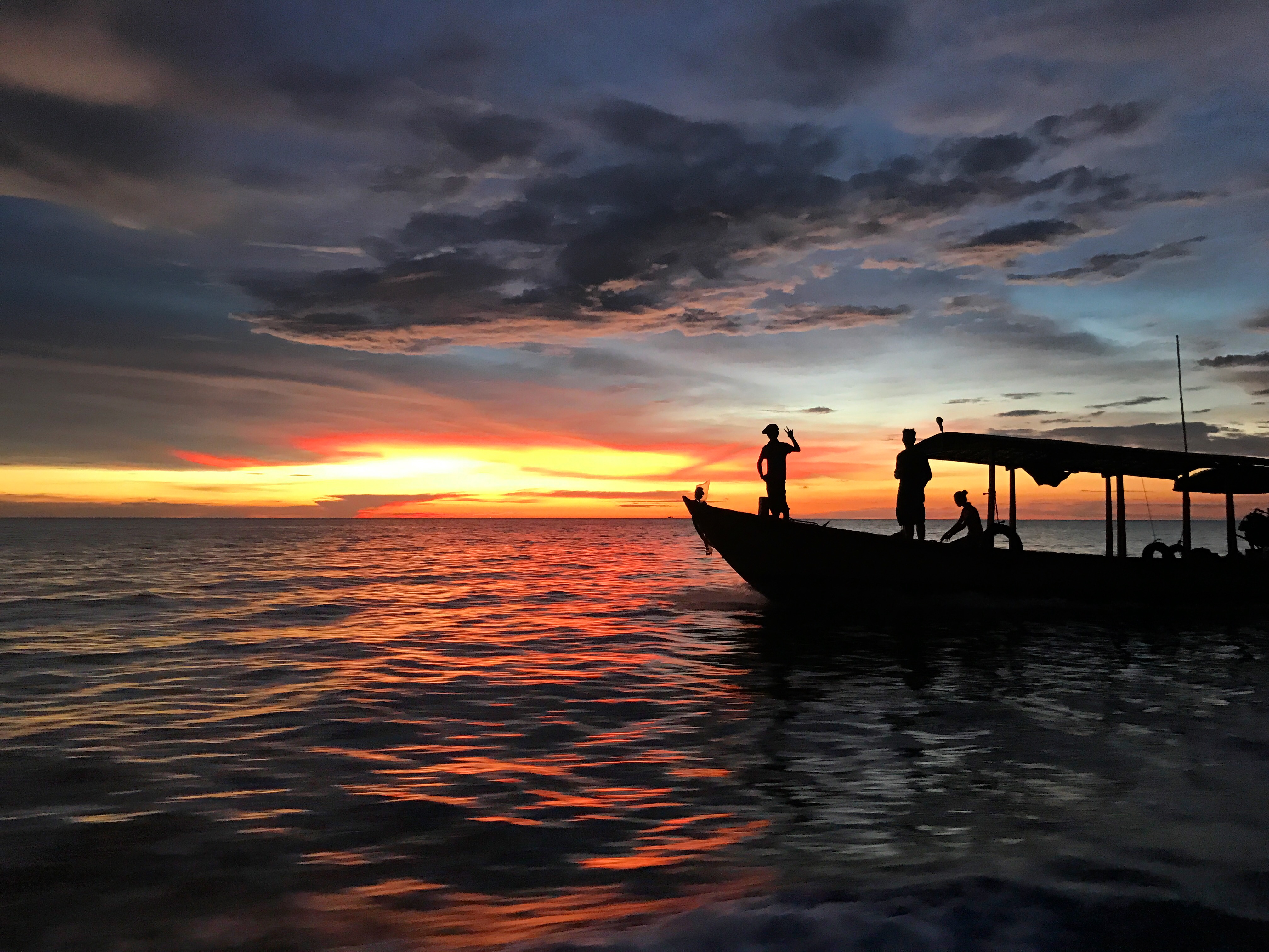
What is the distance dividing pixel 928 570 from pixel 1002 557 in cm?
163

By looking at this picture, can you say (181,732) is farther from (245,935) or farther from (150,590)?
(150,590)

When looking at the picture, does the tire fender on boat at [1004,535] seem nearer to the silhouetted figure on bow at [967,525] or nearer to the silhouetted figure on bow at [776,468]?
the silhouetted figure on bow at [967,525]

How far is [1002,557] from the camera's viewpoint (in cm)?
1647

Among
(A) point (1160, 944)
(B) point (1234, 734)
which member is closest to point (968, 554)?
(B) point (1234, 734)

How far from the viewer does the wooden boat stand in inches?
641

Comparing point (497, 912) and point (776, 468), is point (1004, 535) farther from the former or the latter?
point (497, 912)

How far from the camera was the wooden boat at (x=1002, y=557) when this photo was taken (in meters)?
16.3

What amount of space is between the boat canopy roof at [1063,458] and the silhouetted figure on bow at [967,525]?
42.7 inches

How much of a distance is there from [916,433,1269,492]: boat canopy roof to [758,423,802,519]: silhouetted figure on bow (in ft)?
9.67

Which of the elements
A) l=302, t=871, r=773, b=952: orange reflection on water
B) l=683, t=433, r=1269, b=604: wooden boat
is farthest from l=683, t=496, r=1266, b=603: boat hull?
l=302, t=871, r=773, b=952: orange reflection on water

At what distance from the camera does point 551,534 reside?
375 feet

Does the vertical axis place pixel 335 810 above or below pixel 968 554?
below

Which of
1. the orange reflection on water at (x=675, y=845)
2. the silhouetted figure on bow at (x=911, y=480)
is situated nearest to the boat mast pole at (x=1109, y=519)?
the silhouetted figure on bow at (x=911, y=480)

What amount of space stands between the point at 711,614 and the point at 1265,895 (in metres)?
14.7
